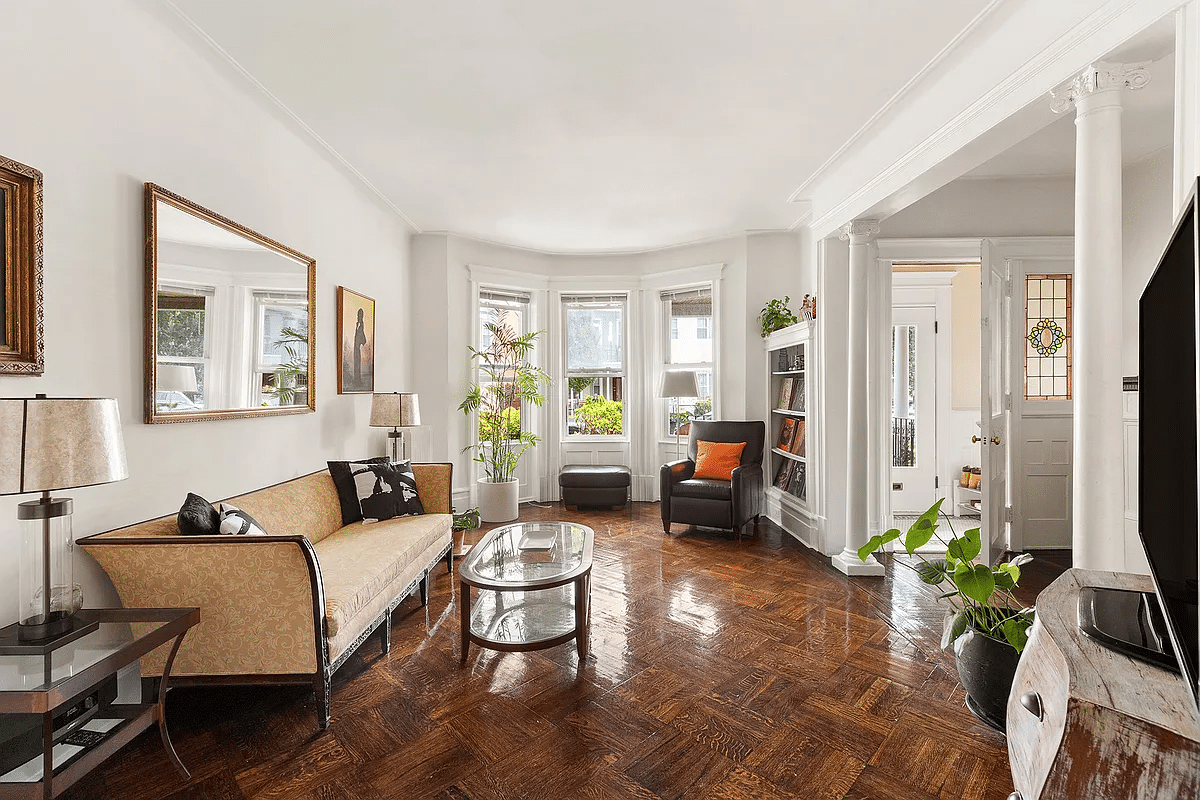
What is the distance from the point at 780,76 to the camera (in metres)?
2.87

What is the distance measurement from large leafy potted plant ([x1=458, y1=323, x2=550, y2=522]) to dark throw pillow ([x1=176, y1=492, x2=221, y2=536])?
317 cm

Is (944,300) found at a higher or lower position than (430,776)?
higher

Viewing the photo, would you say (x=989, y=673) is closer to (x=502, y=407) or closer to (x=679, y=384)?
(x=679, y=384)

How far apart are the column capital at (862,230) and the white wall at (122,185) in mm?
3472

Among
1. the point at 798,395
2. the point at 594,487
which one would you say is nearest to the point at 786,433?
the point at 798,395

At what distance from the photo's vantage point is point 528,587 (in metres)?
2.57

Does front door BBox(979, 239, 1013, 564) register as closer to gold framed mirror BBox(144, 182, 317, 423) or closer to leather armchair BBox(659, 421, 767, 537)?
leather armchair BBox(659, 421, 767, 537)

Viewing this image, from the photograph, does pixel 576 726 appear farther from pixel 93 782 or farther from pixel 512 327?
pixel 512 327

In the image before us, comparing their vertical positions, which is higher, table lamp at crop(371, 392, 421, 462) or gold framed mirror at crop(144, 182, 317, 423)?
gold framed mirror at crop(144, 182, 317, 423)

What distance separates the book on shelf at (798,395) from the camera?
16.4 feet

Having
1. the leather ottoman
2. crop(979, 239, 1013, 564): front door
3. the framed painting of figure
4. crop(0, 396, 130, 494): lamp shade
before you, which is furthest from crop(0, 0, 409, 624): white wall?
crop(979, 239, 1013, 564): front door

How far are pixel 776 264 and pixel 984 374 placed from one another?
82.4 inches

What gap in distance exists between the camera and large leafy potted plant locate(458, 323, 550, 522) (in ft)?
18.2

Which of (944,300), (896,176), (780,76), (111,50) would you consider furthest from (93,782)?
(944,300)
